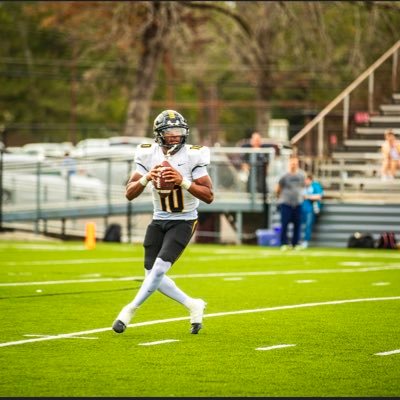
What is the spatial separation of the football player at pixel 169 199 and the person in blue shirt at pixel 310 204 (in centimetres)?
1582

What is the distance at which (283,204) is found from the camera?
2542 cm

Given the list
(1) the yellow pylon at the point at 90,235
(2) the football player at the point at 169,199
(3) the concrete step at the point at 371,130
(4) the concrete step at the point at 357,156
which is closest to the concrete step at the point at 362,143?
(4) the concrete step at the point at 357,156

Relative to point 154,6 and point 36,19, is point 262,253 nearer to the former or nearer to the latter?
point 154,6

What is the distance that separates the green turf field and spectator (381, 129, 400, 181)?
815 centimetres

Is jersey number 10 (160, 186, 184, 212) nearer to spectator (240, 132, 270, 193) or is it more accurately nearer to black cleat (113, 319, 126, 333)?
black cleat (113, 319, 126, 333)

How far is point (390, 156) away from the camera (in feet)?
93.5

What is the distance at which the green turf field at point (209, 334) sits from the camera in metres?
8.87

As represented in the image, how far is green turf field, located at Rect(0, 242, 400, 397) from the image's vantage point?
887 centimetres

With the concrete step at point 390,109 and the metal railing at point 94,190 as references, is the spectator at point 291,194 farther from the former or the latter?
the concrete step at point 390,109

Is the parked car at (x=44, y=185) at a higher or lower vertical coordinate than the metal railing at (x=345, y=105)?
lower

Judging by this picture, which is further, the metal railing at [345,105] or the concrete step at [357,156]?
the metal railing at [345,105]

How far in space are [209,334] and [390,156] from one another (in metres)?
17.5

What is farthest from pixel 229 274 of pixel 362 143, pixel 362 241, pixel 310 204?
pixel 362 143

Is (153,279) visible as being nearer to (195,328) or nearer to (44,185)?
(195,328)
